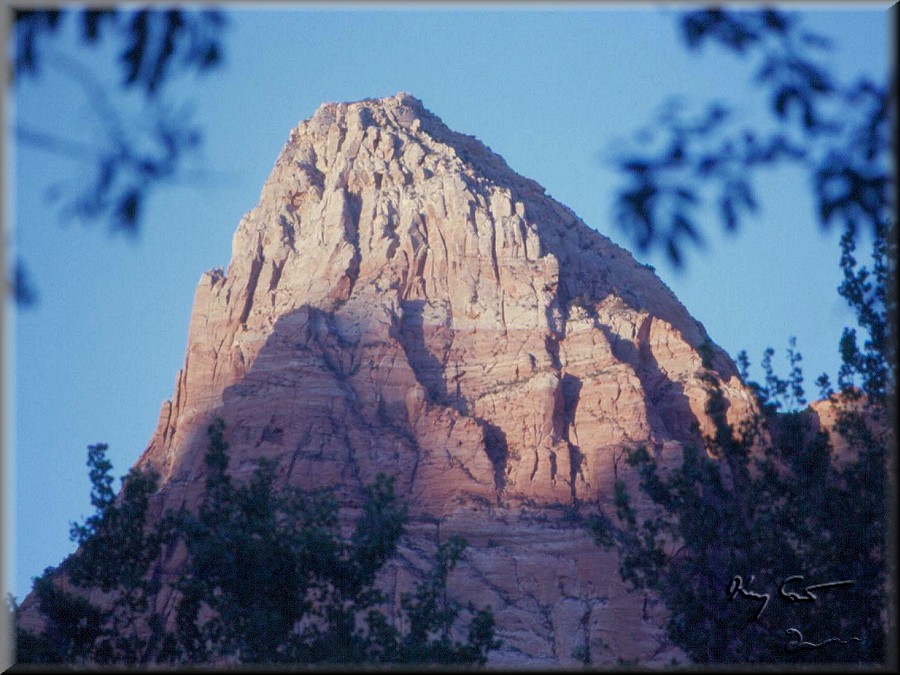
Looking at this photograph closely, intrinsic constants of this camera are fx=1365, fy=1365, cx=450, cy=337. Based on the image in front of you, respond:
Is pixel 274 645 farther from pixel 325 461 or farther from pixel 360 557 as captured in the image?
pixel 325 461

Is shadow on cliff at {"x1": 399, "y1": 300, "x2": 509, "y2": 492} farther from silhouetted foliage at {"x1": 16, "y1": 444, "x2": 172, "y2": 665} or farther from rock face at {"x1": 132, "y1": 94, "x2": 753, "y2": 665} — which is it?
silhouetted foliage at {"x1": 16, "y1": 444, "x2": 172, "y2": 665}
